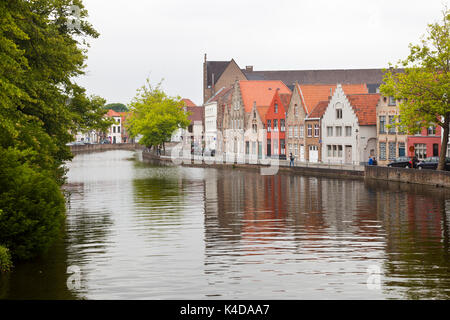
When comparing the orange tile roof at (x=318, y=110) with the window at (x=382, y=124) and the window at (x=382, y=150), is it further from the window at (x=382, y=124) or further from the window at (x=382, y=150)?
the window at (x=382, y=150)

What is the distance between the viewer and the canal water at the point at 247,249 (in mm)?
19422

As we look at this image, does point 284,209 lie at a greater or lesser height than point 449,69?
lesser

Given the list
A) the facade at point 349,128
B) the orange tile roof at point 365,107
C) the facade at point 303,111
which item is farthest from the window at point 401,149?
the facade at point 303,111

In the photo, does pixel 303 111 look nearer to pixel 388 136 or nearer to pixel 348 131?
pixel 348 131

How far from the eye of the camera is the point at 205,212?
4034 centimetres

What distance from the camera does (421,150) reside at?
7550cm

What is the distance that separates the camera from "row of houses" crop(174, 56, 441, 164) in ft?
260

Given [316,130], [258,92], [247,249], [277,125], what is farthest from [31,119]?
[258,92]

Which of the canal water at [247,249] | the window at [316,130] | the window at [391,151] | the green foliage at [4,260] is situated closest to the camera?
the canal water at [247,249]

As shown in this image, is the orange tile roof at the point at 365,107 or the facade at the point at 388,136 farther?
the orange tile roof at the point at 365,107

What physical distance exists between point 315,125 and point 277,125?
1138 cm
